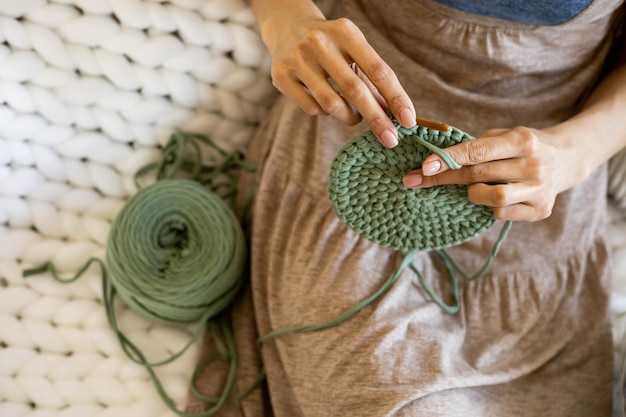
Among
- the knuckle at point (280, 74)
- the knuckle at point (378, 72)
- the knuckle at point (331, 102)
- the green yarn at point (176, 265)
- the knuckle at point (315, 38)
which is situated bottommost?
the green yarn at point (176, 265)

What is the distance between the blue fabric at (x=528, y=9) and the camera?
0.72 metres

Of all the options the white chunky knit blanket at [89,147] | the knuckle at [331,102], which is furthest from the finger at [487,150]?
the white chunky knit blanket at [89,147]

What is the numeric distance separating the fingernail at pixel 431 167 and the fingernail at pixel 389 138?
37 mm

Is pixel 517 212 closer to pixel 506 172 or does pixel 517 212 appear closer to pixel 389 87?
pixel 506 172

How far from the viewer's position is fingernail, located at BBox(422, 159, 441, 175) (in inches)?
23.0

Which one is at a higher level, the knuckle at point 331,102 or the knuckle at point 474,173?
the knuckle at point 331,102

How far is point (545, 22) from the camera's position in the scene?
29.3 inches

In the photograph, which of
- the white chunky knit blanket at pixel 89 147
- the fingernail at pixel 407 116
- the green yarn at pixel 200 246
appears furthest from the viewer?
the white chunky knit blanket at pixel 89 147

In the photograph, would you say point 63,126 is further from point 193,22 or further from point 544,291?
point 544,291

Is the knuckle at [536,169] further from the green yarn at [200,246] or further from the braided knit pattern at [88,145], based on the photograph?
the braided knit pattern at [88,145]

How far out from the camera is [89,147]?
93 cm

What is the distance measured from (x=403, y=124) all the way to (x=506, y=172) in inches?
4.9

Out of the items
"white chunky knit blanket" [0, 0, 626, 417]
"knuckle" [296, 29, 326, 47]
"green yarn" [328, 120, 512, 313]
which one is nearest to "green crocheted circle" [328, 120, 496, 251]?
"green yarn" [328, 120, 512, 313]

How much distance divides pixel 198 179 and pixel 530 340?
0.53m
